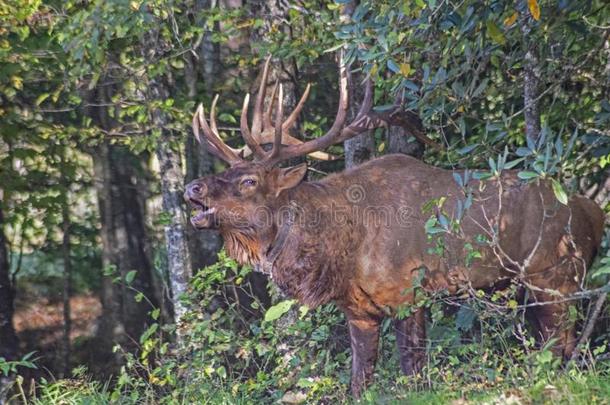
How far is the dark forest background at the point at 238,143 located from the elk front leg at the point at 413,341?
147 mm

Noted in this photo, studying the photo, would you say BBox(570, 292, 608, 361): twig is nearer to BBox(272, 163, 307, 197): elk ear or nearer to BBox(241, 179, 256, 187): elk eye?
BBox(272, 163, 307, 197): elk ear

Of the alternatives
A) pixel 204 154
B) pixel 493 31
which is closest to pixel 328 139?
pixel 493 31

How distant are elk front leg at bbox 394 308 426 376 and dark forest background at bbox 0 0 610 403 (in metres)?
0.15

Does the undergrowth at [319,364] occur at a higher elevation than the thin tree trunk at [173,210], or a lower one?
lower

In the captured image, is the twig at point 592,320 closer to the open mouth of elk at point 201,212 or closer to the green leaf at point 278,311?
the green leaf at point 278,311

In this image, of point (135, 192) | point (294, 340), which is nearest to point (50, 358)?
point (135, 192)

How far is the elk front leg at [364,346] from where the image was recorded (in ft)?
26.4

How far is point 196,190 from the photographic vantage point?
7.92 m

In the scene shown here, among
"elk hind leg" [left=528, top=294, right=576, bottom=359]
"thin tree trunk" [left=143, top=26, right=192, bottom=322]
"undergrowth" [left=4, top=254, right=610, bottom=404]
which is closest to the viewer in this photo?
"undergrowth" [left=4, top=254, right=610, bottom=404]

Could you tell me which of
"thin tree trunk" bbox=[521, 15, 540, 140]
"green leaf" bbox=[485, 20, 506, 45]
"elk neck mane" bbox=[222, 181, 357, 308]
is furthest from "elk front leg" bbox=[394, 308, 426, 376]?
"green leaf" bbox=[485, 20, 506, 45]

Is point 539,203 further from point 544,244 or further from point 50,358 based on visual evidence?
point 50,358

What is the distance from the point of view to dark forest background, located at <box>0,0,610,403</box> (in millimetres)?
6895

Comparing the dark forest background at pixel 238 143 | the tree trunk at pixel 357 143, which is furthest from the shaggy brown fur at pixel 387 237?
the tree trunk at pixel 357 143

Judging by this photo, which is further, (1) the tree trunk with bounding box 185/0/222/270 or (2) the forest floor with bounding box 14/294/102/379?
(2) the forest floor with bounding box 14/294/102/379
